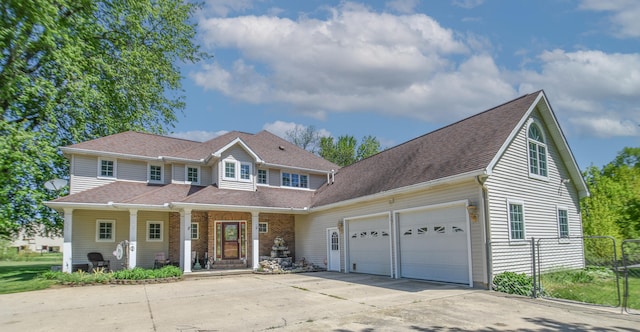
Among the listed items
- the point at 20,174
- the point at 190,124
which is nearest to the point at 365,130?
the point at 190,124

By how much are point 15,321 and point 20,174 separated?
10.0m

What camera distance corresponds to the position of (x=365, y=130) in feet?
163

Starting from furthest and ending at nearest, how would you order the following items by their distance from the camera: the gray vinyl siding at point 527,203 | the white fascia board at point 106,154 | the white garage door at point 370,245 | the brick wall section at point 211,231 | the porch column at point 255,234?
the brick wall section at point 211,231, the porch column at point 255,234, the white fascia board at point 106,154, the white garage door at point 370,245, the gray vinyl siding at point 527,203

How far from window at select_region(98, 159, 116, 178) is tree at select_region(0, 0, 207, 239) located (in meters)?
1.93

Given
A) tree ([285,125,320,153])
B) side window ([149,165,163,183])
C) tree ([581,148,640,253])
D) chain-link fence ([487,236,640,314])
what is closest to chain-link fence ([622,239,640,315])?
A: chain-link fence ([487,236,640,314])

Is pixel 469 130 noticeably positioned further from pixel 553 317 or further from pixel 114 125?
pixel 114 125

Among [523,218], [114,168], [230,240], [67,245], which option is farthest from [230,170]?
[523,218]

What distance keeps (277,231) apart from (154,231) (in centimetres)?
603

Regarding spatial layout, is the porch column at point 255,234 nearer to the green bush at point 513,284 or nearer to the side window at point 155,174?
the side window at point 155,174

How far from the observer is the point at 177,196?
17625mm

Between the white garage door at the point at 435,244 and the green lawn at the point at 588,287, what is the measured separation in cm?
232

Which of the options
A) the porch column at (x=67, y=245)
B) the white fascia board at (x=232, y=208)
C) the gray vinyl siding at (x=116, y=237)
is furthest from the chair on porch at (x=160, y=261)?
the porch column at (x=67, y=245)

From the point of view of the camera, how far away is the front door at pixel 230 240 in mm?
19125

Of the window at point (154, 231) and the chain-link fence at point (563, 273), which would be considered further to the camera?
the window at point (154, 231)
